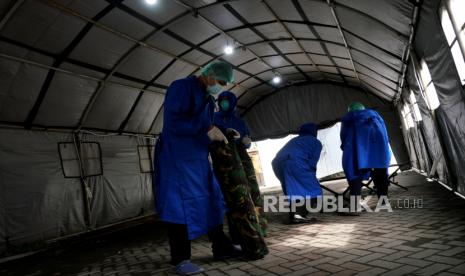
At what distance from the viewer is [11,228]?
5.80m

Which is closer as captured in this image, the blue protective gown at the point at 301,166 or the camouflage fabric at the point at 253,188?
the camouflage fabric at the point at 253,188

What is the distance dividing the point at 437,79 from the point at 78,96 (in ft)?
23.3

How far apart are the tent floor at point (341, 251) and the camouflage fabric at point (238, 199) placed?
0.48 ft

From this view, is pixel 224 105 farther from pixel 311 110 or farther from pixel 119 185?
pixel 311 110

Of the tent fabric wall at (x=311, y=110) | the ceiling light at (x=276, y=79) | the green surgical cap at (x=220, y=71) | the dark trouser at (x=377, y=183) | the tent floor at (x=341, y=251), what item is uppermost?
the ceiling light at (x=276, y=79)

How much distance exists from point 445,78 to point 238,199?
256 cm

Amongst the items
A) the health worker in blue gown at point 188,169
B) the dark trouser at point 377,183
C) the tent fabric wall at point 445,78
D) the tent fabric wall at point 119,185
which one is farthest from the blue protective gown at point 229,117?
the tent fabric wall at point 119,185

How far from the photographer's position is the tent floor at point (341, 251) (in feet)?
7.07

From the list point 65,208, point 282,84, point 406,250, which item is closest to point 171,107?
point 406,250

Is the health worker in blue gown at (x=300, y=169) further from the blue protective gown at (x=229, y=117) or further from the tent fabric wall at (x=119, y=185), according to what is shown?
the tent fabric wall at (x=119, y=185)

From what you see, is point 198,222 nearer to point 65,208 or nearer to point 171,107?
point 171,107

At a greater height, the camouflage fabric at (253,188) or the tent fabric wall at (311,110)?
the tent fabric wall at (311,110)

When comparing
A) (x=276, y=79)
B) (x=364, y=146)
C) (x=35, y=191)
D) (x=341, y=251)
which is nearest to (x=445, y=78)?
(x=364, y=146)

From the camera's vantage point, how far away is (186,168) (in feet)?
8.72
